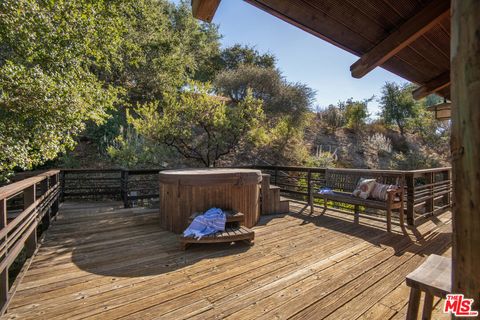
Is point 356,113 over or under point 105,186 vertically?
over

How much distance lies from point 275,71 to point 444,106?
299 inches

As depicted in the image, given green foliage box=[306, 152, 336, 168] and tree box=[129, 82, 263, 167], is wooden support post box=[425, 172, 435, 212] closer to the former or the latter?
tree box=[129, 82, 263, 167]

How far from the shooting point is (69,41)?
177 inches

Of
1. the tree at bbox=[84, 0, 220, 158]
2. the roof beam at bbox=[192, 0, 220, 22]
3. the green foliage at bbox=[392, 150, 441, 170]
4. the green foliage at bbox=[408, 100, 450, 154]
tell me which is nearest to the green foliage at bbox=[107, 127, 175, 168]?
the tree at bbox=[84, 0, 220, 158]

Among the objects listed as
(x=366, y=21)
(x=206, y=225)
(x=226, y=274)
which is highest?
(x=366, y=21)

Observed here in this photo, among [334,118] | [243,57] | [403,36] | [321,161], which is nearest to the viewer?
[403,36]

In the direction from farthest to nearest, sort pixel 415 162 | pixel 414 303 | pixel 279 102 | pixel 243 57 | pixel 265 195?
1. pixel 243 57
2. pixel 415 162
3. pixel 279 102
4. pixel 265 195
5. pixel 414 303

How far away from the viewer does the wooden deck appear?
6.26 ft

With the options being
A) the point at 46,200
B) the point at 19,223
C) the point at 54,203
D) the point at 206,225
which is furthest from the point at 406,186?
the point at 54,203

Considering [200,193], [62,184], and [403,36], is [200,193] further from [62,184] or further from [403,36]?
[62,184]

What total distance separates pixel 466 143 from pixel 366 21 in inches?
65.9

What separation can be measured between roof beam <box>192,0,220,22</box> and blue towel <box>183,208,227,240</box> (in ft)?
8.02

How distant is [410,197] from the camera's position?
394 cm

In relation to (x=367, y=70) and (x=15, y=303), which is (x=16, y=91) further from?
(x=367, y=70)
